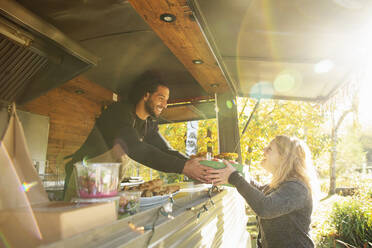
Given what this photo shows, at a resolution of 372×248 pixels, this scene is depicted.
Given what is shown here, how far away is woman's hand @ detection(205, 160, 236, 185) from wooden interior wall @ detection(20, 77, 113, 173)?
8.84 ft

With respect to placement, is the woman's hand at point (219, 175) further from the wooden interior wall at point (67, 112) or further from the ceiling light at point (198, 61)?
the wooden interior wall at point (67, 112)

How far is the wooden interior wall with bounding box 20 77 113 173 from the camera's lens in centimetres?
404

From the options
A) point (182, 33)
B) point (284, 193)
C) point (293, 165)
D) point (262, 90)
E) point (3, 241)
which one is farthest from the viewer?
point (262, 90)

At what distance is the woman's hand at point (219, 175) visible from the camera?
1976 millimetres

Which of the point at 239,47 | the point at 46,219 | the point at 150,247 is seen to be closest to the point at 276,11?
the point at 239,47

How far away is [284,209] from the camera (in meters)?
1.87

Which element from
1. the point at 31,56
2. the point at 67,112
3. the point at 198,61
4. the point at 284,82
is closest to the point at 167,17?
the point at 198,61

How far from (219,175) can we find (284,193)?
50cm

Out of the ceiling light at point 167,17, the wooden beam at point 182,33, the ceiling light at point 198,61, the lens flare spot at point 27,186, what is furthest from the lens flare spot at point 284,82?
the lens flare spot at point 27,186

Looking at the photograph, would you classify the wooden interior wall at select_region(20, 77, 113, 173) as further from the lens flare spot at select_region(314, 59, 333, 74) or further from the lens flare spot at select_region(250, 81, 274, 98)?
the lens flare spot at select_region(314, 59, 333, 74)

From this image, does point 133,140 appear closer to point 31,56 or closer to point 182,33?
point 182,33

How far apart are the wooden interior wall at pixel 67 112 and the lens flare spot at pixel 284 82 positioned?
322 centimetres

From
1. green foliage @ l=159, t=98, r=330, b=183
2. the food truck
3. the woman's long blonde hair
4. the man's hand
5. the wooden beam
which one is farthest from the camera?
green foliage @ l=159, t=98, r=330, b=183

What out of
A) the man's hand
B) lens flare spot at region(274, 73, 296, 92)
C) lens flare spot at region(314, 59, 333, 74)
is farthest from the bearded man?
lens flare spot at region(274, 73, 296, 92)
